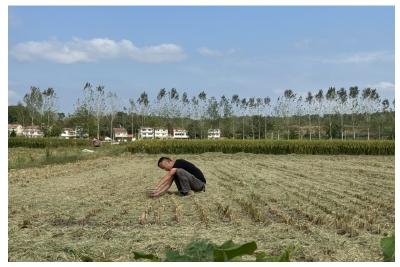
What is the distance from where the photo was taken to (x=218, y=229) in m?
5.41

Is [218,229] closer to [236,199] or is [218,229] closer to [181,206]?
[181,206]

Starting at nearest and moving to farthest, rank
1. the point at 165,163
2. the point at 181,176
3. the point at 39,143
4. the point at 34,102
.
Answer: the point at 165,163, the point at 181,176, the point at 39,143, the point at 34,102

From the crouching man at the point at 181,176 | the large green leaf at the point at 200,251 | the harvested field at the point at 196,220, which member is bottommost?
the harvested field at the point at 196,220

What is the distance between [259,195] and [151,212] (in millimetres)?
2578

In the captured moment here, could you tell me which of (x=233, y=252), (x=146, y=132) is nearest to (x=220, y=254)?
(x=233, y=252)

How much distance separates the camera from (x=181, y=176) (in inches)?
329

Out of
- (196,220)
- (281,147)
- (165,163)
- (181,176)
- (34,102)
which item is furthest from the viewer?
(34,102)

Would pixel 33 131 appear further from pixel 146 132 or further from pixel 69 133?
pixel 146 132

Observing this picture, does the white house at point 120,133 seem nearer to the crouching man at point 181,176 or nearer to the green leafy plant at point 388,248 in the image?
the crouching man at point 181,176

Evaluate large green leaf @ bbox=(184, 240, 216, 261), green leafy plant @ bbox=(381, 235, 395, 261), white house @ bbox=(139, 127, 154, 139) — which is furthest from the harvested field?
white house @ bbox=(139, 127, 154, 139)

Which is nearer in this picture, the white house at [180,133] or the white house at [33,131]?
the white house at [33,131]

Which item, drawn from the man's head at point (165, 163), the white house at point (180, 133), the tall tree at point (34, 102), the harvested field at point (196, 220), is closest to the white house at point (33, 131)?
the tall tree at point (34, 102)

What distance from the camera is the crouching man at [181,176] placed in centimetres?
816
